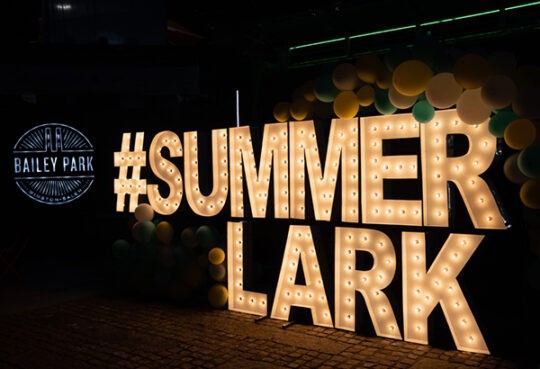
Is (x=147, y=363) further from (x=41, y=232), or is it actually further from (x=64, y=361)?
(x=41, y=232)

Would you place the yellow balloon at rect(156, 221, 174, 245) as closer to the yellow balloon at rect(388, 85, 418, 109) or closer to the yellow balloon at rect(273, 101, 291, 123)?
the yellow balloon at rect(273, 101, 291, 123)

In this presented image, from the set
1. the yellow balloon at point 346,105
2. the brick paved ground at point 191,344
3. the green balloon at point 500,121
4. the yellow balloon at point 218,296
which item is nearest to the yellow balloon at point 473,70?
the green balloon at point 500,121

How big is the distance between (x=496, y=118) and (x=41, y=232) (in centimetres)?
917

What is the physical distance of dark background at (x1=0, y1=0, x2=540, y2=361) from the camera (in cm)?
843

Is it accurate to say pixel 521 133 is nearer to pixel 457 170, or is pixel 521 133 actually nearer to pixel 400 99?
pixel 457 170

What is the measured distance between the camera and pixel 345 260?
5.86 meters

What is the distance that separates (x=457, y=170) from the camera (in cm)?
515

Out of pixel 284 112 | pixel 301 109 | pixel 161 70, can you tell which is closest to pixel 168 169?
pixel 284 112

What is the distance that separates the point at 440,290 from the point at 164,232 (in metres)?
3.85

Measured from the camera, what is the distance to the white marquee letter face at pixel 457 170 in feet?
16.3

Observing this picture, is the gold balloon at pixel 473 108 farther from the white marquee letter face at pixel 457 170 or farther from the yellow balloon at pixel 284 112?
the yellow balloon at pixel 284 112

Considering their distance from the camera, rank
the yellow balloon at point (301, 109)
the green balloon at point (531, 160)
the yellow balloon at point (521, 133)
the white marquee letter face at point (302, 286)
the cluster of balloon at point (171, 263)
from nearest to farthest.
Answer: the green balloon at point (531, 160), the yellow balloon at point (521, 133), the white marquee letter face at point (302, 286), the yellow balloon at point (301, 109), the cluster of balloon at point (171, 263)

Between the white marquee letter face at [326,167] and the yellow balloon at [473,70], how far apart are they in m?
1.27

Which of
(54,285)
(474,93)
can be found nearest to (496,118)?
(474,93)
